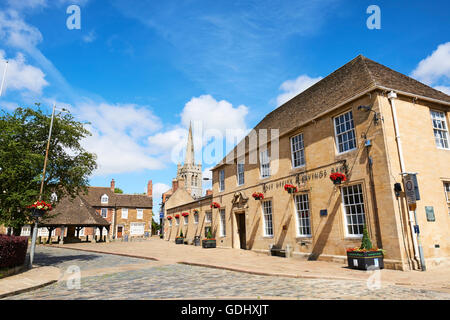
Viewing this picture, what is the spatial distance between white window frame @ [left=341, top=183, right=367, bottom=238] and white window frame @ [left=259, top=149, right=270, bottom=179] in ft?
20.1

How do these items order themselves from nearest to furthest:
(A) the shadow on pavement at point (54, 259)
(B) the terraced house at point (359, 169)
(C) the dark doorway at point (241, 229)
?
(B) the terraced house at point (359, 169) → (A) the shadow on pavement at point (54, 259) → (C) the dark doorway at point (241, 229)

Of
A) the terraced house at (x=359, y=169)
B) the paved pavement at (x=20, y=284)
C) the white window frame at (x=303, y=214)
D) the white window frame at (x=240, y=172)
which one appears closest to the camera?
the paved pavement at (x=20, y=284)

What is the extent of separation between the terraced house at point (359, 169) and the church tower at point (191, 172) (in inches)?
2968

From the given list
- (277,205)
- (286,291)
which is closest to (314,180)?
(277,205)

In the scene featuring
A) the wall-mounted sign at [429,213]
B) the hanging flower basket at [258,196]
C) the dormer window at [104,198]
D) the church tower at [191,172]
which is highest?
the church tower at [191,172]

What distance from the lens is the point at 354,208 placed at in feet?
→ 38.7

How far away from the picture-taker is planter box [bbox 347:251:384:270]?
9.84m

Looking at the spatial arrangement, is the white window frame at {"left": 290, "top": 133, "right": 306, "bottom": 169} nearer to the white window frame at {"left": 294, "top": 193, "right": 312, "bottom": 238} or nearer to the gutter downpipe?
the white window frame at {"left": 294, "top": 193, "right": 312, "bottom": 238}

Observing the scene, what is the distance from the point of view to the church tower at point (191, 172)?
9238cm

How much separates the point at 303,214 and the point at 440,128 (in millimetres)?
7154

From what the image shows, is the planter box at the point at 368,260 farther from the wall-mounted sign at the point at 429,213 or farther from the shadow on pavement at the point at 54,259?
the shadow on pavement at the point at 54,259

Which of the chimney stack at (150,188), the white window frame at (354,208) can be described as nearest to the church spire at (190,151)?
the chimney stack at (150,188)
